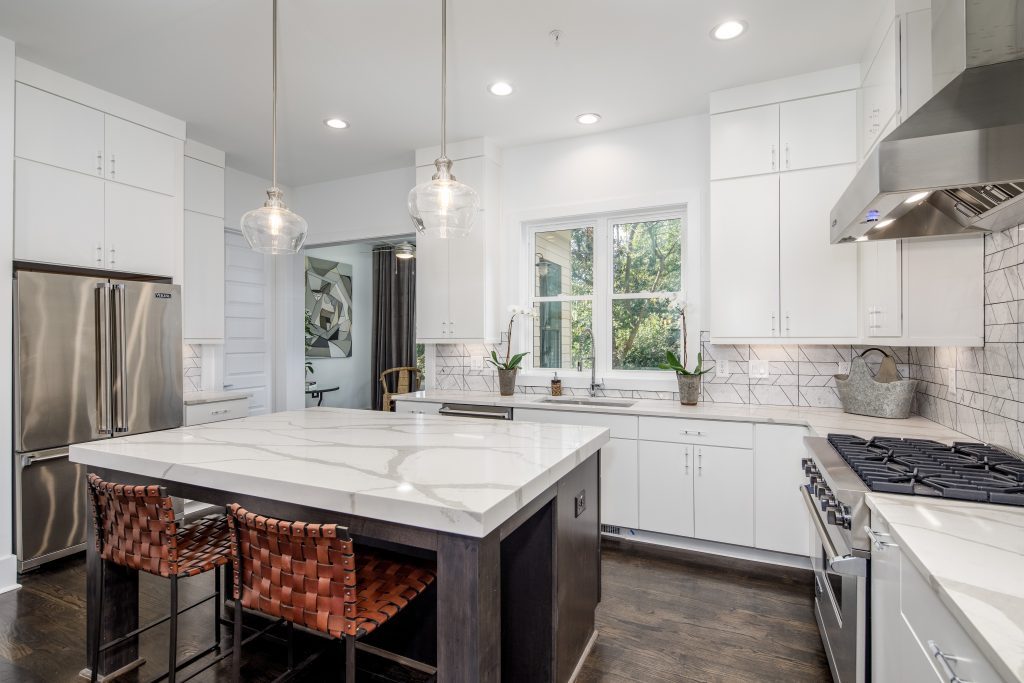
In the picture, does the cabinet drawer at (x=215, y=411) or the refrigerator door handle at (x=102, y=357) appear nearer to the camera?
the refrigerator door handle at (x=102, y=357)

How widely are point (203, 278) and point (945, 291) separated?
4858 millimetres

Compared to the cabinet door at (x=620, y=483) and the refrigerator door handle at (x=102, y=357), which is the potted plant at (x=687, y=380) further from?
the refrigerator door handle at (x=102, y=357)

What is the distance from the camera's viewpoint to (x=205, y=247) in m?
4.17

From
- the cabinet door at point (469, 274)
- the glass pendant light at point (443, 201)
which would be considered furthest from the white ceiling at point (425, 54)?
the glass pendant light at point (443, 201)

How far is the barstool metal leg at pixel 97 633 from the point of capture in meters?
1.82

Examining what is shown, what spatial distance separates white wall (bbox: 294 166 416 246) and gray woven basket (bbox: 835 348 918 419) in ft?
11.7

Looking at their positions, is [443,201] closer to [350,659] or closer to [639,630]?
[350,659]

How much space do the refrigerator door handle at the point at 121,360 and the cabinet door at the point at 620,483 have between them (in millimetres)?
3111

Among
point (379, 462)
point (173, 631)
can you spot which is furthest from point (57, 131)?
point (379, 462)

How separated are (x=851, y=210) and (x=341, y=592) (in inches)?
82.0

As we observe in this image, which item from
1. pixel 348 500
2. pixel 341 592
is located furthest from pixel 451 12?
pixel 341 592

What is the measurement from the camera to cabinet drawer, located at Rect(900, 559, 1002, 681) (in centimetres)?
82

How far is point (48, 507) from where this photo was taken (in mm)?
2930

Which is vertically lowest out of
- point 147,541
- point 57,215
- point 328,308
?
point 147,541
